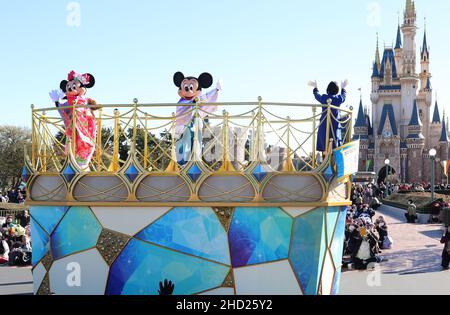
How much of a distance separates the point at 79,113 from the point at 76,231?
208 cm

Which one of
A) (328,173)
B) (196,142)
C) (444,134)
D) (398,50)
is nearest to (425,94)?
(444,134)

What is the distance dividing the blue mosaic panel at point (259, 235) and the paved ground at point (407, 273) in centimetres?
539

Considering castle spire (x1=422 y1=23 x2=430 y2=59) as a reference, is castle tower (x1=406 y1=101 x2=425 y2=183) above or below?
below

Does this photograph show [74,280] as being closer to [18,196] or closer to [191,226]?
[191,226]

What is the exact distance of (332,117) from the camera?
397 inches

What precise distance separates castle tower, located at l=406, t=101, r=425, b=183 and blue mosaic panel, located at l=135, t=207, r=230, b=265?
9826cm

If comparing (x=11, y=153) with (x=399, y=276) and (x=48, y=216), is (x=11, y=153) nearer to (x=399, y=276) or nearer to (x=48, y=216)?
(x=399, y=276)

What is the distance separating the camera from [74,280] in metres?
9.95

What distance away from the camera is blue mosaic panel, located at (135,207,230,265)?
9289mm

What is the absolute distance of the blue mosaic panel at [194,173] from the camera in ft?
30.6

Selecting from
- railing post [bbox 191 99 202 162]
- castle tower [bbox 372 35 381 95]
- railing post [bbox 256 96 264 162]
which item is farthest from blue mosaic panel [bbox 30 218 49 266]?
castle tower [bbox 372 35 381 95]

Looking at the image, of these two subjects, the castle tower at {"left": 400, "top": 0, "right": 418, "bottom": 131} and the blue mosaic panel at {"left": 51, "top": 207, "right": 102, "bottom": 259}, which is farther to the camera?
the castle tower at {"left": 400, "top": 0, "right": 418, "bottom": 131}

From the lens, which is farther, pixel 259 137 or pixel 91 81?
pixel 91 81

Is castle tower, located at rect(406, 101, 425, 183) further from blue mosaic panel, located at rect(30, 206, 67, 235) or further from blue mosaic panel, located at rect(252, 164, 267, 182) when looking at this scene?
blue mosaic panel, located at rect(30, 206, 67, 235)
